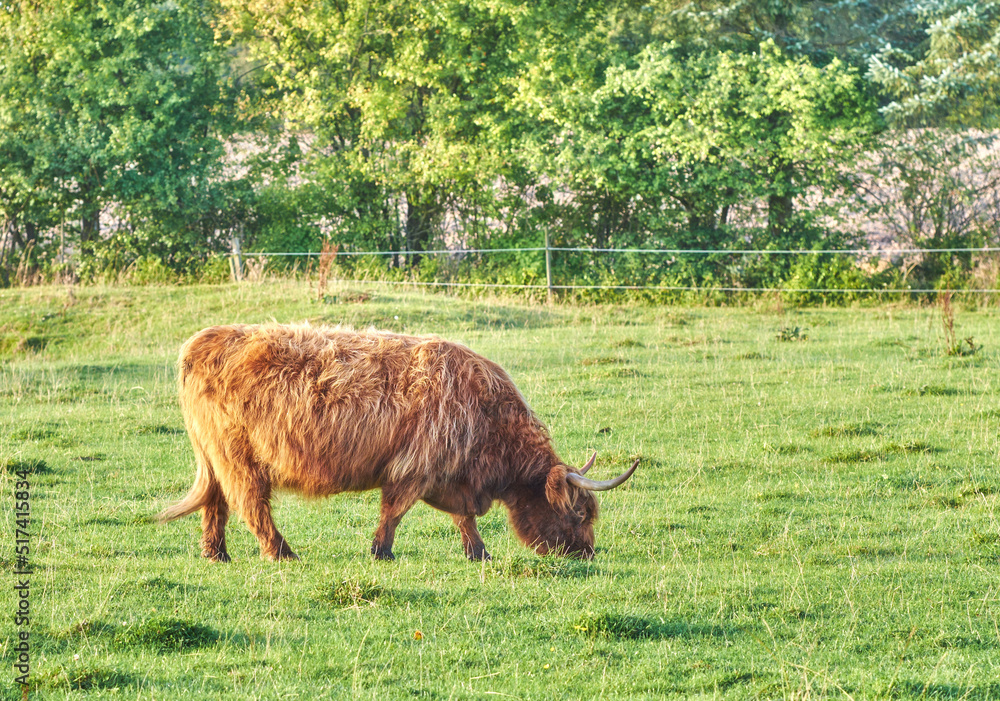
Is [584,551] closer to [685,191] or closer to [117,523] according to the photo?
[117,523]

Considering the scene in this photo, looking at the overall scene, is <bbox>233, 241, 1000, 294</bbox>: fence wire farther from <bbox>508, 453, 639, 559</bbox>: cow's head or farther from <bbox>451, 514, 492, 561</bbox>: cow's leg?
<bbox>508, 453, 639, 559</bbox>: cow's head

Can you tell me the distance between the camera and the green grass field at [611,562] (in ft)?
17.3

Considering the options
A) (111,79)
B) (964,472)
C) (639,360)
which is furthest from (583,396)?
(111,79)

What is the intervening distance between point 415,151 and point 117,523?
17.2 m

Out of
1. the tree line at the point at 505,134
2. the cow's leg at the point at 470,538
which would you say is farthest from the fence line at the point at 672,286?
the cow's leg at the point at 470,538

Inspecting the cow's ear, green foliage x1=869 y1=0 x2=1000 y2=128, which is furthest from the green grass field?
green foliage x1=869 y1=0 x2=1000 y2=128

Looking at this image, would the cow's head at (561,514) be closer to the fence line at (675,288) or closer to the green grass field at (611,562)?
the green grass field at (611,562)

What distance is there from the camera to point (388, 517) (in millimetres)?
7113

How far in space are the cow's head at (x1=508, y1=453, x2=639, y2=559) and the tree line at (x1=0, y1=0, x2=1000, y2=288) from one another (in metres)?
14.8

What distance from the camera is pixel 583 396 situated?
1263cm

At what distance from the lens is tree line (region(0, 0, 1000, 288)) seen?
2109cm

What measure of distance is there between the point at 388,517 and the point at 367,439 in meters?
0.52

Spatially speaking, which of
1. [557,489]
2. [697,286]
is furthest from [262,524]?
[697,286]

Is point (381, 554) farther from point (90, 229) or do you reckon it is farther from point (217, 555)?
point (90, 229)
